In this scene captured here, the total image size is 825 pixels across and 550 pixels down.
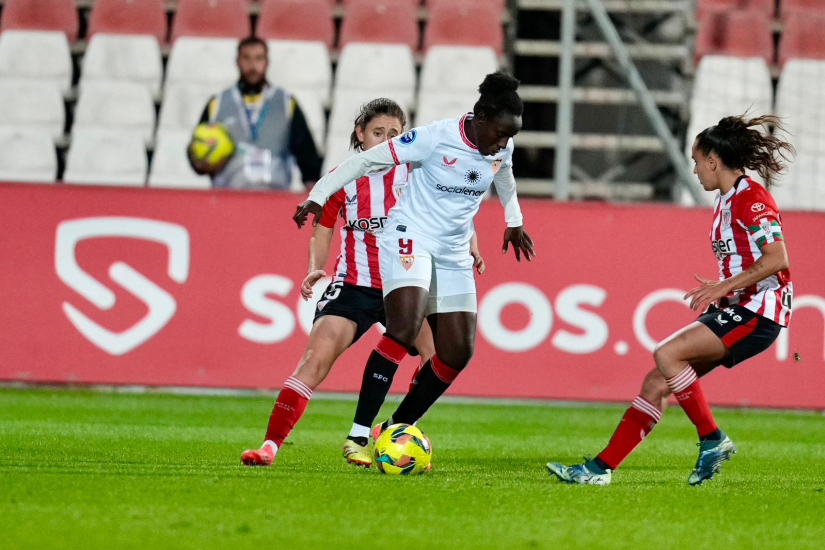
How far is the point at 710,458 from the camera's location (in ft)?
17.3

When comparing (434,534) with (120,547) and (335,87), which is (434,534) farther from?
(335,87)

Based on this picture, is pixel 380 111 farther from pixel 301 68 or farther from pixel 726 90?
pixel 726 90

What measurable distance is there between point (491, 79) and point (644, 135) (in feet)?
24.9

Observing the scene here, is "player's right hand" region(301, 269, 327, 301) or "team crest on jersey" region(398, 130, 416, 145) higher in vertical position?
"team crest on jersey" region(398, 130, 416, 145)

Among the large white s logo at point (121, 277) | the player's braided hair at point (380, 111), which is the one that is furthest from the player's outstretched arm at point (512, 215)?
the large white s logo at point (121, 277)

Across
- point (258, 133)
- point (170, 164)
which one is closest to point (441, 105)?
point (258, 133)

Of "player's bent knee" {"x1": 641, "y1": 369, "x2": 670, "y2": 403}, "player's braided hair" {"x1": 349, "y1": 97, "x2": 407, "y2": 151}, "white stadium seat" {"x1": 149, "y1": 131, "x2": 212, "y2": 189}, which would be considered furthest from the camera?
"white stadium seat" {"x1": 149, "y1": 131, "x2": 212, "y2": 189}

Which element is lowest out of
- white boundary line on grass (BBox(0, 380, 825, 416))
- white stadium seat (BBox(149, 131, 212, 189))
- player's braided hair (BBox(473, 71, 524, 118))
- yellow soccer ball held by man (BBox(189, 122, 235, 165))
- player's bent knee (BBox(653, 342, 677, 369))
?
white boundary line on grass (BBox(0, 380, 825, 416))

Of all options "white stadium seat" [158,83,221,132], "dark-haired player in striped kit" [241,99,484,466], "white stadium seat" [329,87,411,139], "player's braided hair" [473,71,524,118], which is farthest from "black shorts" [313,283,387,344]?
"white stadium seat" [158,83,221,132]

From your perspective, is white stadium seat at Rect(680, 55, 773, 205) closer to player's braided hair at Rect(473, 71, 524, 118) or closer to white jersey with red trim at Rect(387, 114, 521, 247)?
white jersey with red trim at Rect(387, 114, 521, 247)

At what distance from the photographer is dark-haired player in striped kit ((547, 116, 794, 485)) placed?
205 inches

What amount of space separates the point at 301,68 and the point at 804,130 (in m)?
5.35

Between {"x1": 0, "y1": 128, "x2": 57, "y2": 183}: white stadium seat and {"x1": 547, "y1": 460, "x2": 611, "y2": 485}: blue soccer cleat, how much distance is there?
8.21 meters

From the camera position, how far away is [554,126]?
43.3ft
